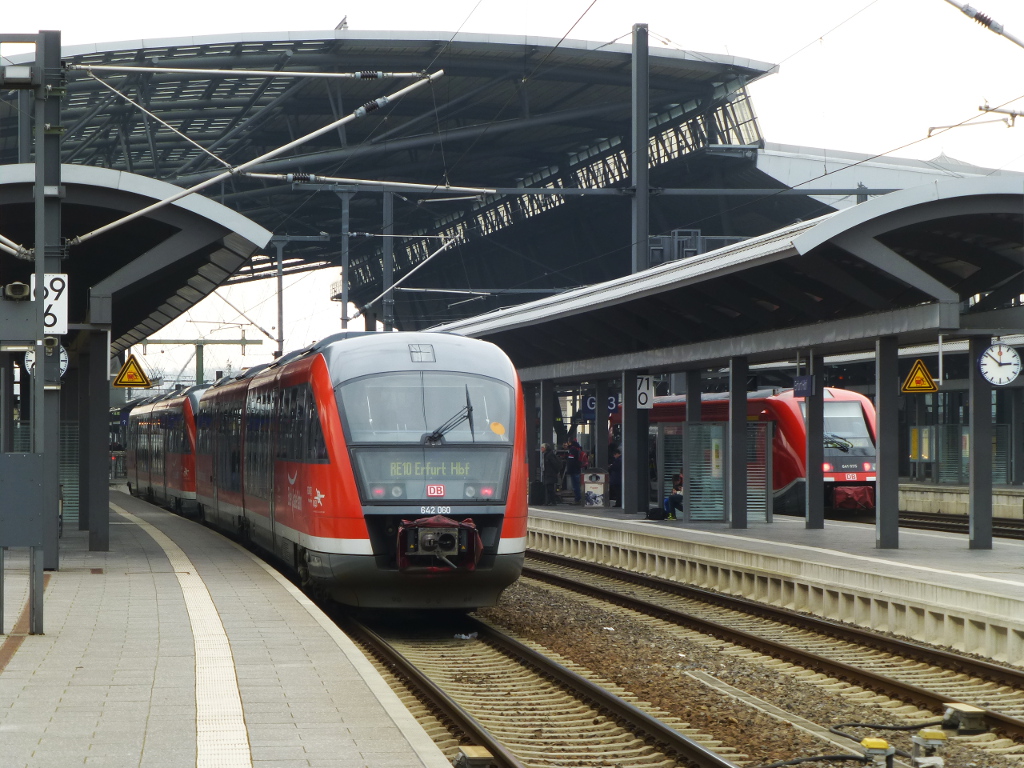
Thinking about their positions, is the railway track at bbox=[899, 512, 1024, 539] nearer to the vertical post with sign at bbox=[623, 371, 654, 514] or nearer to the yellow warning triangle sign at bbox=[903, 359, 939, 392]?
the yellow warning triangle sign at bbox=[903, 359, 939, 392]

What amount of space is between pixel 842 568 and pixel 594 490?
15.6 meters

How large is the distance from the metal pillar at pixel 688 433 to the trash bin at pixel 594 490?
463 cm

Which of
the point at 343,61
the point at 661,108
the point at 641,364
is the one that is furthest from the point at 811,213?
the point at 641,364

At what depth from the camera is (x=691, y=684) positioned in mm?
10109

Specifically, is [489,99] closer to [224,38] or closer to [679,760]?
[224,38]

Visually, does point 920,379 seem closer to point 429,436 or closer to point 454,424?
point 454,424

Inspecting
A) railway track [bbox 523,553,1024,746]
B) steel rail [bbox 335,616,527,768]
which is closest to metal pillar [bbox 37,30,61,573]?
steel rail [bbox 335,616,527,768]

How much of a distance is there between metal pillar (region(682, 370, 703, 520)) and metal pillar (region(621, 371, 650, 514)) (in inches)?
53.0

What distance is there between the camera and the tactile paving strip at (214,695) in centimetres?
630

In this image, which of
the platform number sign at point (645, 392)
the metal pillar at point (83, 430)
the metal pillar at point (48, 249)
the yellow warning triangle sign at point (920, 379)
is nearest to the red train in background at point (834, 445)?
the platform number sign at point (645, 392)

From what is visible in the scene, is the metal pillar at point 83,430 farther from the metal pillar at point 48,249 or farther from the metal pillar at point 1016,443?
the metal pillar at point 1016,443

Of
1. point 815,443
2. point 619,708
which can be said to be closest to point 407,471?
point 619,708

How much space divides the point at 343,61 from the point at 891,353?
27303mm

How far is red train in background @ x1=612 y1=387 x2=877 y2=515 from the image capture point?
2745 centimetres
